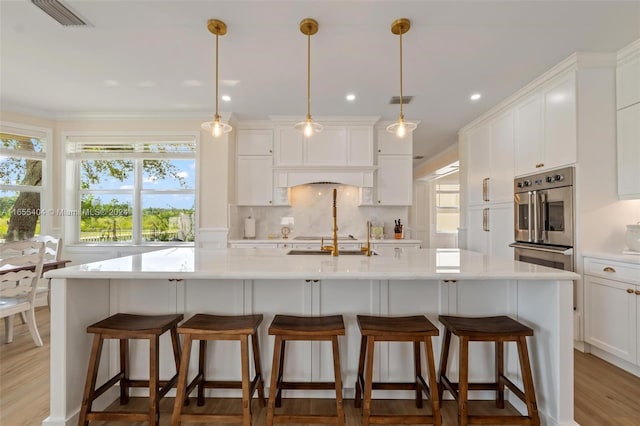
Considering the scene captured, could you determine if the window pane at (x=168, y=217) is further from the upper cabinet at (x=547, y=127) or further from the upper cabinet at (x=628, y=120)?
the upper cabinet at (x=628, y=120)

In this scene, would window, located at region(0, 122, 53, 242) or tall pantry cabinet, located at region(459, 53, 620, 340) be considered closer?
tall pantry cabinet, located at region(459, 53, 620, 340)

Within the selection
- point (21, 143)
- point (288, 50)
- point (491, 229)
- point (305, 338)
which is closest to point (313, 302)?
point (305, 338)

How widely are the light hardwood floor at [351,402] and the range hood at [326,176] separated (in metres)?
2.94

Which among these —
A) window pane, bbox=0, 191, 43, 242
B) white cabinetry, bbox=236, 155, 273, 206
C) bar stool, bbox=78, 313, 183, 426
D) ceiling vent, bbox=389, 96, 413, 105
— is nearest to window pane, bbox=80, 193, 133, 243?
window pane, bbox=0, 191, 43, 242

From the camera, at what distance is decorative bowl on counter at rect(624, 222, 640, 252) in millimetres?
2461

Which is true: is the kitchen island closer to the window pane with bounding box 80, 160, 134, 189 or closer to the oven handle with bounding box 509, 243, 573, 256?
the oven handle with bounding box 509, 243, 573, 256

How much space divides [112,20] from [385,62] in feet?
7.22

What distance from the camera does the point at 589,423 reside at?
68.5 inches

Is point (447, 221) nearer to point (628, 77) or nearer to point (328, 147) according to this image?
point (328, 147)

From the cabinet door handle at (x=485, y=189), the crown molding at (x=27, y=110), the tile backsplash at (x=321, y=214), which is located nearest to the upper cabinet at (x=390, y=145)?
the tile backsplash at (x=321, y=214)

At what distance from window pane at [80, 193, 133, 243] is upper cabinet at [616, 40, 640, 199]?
18.5ft

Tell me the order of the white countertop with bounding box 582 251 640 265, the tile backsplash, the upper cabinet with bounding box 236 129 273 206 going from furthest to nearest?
the tile backsplash → the upper cabinet with bounding box 236 129 273 206 → the white countertop with bounding box 582 251 640 265

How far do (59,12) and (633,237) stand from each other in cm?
474

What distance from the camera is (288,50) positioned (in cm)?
256
